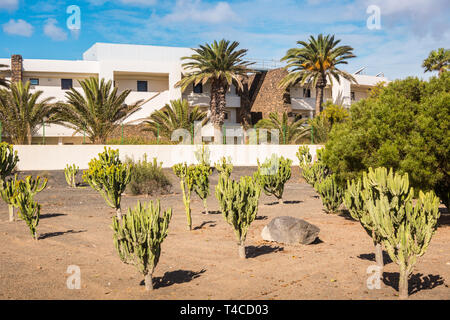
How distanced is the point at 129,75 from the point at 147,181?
71.5 ft

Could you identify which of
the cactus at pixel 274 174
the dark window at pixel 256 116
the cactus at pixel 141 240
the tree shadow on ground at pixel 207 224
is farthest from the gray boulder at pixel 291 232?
the dark window at pixel 256 116

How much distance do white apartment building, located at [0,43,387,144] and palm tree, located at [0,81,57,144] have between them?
515 centimetres

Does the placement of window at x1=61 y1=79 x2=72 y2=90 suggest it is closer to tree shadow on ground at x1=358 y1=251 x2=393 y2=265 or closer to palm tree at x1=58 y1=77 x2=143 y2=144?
palm tree at x1=58 y1=77 x2=143 y2=144

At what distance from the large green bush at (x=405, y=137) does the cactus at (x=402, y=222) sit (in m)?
4.64

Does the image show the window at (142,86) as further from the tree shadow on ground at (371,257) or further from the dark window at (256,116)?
the tree shadow on ground at (371,257)

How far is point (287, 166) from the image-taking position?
51.1ft

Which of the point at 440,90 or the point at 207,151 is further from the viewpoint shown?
the point at 207,151

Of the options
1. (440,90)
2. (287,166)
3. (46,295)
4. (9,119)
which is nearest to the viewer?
(46,295)

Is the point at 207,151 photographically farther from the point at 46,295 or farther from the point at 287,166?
the point at 46,295

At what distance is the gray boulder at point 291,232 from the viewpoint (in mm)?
9001

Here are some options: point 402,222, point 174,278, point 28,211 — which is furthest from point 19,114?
point 402,222

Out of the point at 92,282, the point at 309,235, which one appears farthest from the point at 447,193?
the point at 92,282
